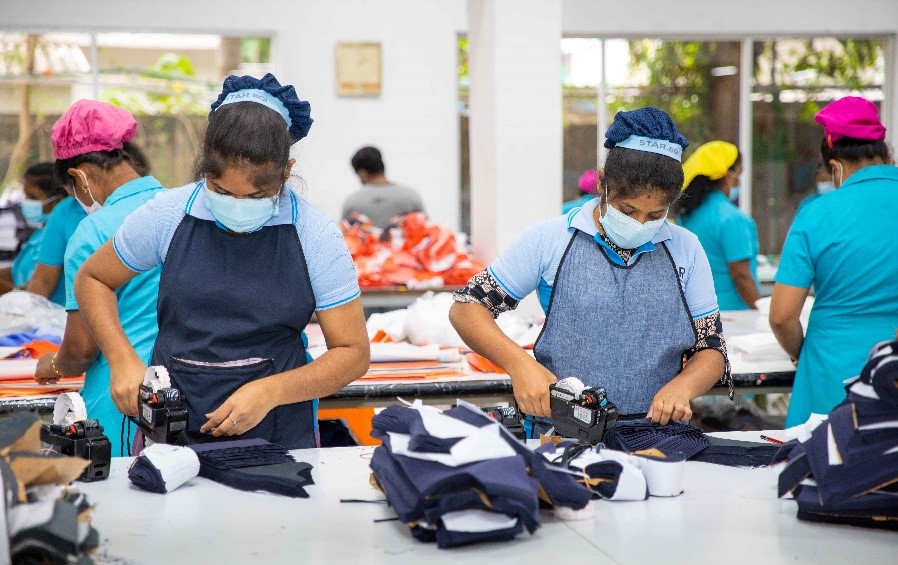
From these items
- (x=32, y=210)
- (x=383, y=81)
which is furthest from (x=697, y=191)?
(x=383, y=81)

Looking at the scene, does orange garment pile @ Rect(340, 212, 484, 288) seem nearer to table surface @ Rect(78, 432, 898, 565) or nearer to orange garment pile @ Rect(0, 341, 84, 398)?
orange garment pile @ Rect(0, 341, 84, 398)

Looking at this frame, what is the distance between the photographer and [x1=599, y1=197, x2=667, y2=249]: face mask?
2.38 m

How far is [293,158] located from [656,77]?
7498 mm

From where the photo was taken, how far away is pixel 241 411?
2057 millimetres

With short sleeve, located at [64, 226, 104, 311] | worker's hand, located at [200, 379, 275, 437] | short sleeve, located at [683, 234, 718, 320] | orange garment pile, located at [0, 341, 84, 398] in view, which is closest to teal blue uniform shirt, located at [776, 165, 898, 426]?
short sleeve, located at [683, 234, 718, 320]

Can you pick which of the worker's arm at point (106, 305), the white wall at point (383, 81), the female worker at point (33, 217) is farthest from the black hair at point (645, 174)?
the white wall at point (383, 81)

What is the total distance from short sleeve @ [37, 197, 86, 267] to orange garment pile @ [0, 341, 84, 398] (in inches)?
35.9

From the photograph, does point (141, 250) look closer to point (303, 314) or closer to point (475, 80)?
point (303, 314)

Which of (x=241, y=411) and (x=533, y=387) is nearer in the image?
(x=241, y=411)

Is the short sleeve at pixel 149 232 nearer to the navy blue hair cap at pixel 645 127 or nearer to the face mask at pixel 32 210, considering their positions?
the navy blue hair cap at pixel 645 127

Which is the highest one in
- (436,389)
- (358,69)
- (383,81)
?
(358,69)

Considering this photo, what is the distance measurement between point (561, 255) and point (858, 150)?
→ 4.71 feet

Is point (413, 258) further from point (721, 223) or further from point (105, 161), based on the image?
point (105, 161)

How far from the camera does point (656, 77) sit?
923 centimetres
